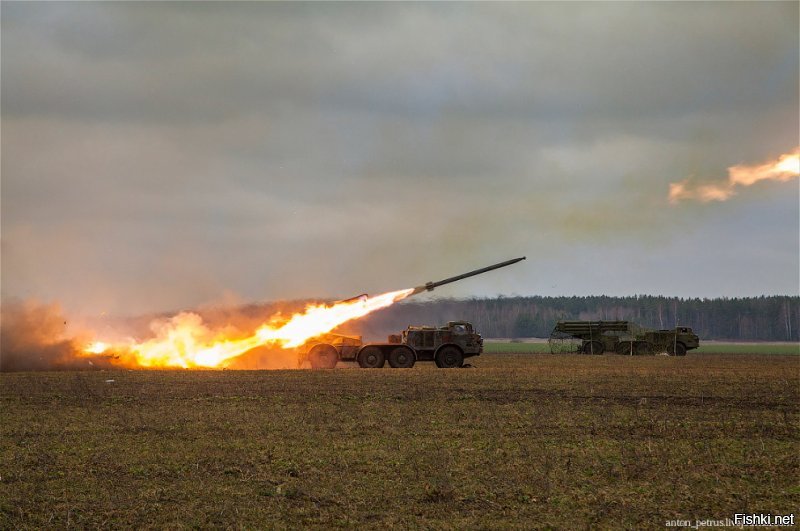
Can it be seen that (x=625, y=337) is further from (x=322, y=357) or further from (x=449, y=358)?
(x=322, y=357)

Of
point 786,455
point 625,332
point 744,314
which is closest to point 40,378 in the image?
point 786,455

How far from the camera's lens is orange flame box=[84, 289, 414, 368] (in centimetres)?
5006

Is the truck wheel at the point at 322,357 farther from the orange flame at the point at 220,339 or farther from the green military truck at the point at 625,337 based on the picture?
the green military truck at the point at 625,337

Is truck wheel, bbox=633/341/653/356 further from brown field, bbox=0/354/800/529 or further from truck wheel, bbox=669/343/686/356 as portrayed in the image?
brown field, bbox=0/354/800/529

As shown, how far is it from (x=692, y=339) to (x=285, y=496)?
2396 inches

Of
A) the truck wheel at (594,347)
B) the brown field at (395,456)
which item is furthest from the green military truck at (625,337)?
the brown field at (395,456)

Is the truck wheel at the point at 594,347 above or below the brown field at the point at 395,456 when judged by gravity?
above

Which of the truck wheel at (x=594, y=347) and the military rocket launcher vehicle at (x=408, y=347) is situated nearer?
the military rocket launcher vehicle at (x=408, y=347)

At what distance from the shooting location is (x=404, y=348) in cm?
4862

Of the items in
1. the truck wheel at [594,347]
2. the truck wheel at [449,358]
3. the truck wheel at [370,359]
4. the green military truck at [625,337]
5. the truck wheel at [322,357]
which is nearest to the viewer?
the truck wheel at [370,359]

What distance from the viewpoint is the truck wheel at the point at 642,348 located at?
70.8m

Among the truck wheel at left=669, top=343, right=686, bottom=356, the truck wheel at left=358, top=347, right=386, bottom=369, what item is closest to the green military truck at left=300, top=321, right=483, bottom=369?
the truck wheel at left=358, top=347, right=386, bottom=369

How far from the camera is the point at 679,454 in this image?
19641mm

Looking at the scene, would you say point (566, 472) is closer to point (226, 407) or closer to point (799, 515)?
point (799, 515)
